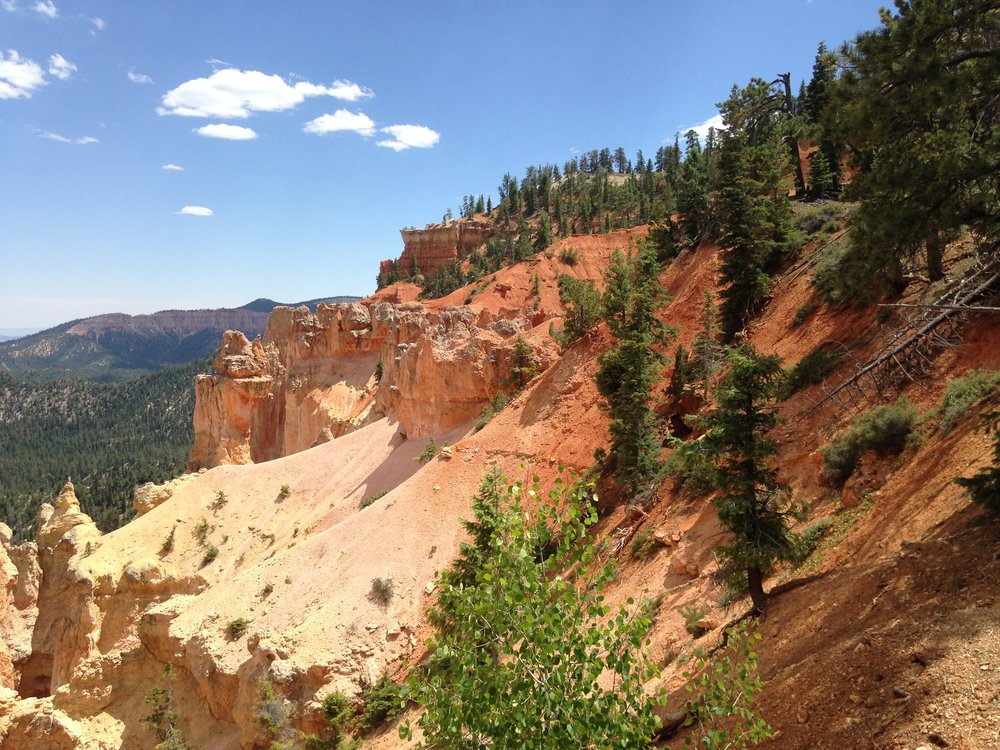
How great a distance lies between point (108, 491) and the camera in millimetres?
92688

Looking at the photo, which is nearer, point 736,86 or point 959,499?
point 959,499

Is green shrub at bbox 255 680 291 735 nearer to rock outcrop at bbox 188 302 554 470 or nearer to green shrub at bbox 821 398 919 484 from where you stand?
Result: green shrub at bbox 821 398 919 484

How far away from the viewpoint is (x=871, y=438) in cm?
1307

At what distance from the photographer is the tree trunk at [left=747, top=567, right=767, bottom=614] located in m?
10.6

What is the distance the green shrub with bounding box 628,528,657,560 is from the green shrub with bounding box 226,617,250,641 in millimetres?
14681

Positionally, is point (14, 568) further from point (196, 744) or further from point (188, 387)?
point (188, 387)

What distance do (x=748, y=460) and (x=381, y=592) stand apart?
16.0 meters

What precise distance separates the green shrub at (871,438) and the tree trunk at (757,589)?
14.1 feet

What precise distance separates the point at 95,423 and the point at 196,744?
15301 cm

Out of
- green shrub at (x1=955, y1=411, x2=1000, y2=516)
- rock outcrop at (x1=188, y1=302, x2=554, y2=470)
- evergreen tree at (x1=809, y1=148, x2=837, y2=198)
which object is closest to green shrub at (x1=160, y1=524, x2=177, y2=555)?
rock outcrop at (x1=188, y1=302, x2=554, y2=470)

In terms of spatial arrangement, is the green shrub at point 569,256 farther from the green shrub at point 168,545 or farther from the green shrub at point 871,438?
the green shrub at point 871,438

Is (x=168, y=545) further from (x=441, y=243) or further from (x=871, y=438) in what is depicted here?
(x=441, y=243)

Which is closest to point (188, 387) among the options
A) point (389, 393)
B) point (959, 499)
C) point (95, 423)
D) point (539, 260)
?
point (95, 423)

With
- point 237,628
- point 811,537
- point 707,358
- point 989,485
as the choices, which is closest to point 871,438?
point 811,537
